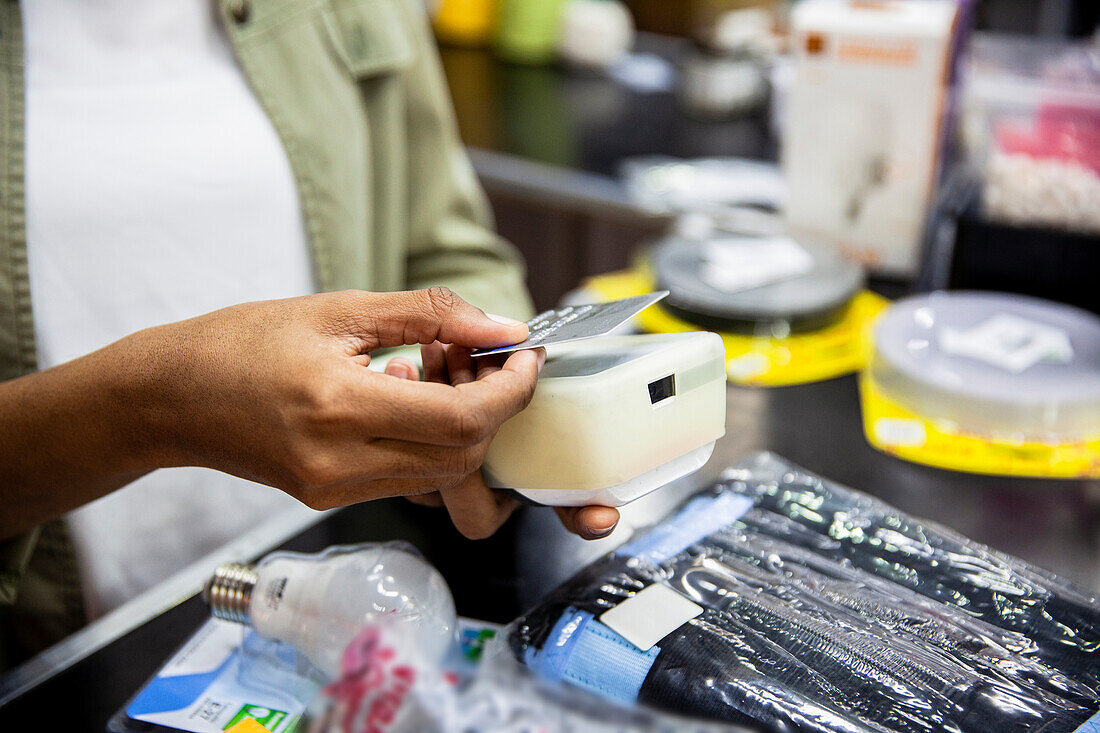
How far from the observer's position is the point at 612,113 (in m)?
2.16

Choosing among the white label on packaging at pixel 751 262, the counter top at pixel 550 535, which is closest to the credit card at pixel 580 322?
the counter top at pixel 550 535

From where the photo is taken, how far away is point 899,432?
37.3 inches

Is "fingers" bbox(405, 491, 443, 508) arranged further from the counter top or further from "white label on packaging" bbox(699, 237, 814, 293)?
"white label on packaging" bbox(699, 237, 814, 293)

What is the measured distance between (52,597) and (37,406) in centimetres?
31

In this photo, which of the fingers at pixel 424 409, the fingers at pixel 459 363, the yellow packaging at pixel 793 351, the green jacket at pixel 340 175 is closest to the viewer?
the fingers at pixel 424 409

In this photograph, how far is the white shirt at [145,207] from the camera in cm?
87

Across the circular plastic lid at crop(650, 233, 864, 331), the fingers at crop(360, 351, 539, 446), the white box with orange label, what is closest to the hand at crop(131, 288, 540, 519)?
the fingers at crop(360, 351, 539, 446)

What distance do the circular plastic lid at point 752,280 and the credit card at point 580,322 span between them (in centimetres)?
38

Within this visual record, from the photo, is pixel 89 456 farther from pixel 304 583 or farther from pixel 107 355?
pixel 304 583

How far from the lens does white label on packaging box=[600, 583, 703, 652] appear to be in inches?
24.1

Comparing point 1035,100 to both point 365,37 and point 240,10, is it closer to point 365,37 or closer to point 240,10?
point 365,37

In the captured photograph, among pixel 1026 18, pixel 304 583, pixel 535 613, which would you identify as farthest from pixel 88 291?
pixel 1026 18

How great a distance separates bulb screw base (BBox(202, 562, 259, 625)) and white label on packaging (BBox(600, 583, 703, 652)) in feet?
0.81

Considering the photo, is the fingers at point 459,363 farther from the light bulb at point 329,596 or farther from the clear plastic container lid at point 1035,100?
the clear plastic container lid at point 1035,100
